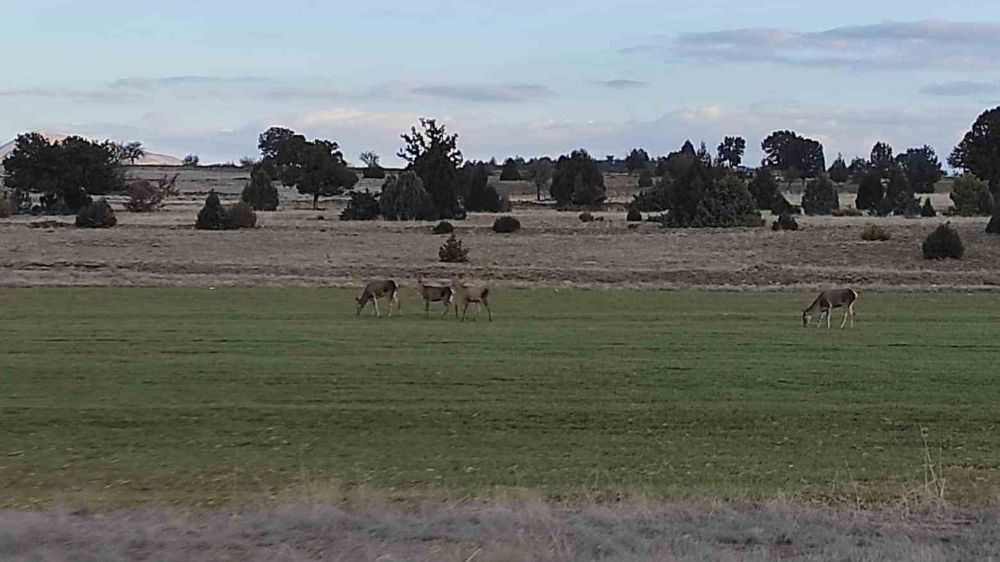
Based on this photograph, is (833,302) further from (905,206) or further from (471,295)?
(905,206)

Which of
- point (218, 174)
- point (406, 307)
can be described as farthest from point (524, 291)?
point (218, 174)

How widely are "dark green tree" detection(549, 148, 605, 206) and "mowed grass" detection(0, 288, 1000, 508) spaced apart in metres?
89.2

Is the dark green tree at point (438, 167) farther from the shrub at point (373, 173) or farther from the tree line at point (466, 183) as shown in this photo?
the shrub at point (373, 173)

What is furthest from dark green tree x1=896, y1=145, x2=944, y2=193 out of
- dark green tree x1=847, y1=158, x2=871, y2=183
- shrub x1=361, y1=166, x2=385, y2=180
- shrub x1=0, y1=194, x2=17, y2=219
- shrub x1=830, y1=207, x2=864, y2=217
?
shrub x1=0, y1=194, x2=17, y2=219

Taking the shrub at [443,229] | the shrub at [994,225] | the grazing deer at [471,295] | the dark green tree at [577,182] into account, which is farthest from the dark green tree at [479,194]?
the grazing deer at [471,295]

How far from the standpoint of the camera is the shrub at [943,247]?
211 feet

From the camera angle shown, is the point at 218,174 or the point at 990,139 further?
the point at 218,174

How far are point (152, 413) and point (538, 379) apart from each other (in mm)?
7207

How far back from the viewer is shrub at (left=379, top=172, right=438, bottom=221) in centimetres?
9962

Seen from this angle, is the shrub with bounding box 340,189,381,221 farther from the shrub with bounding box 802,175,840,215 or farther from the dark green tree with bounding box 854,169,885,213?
the dark green tree with bounding box 854,169,885,213

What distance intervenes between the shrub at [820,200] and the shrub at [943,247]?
45.7 meters

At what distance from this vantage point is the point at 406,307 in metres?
42.6

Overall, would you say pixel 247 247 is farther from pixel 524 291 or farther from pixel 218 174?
pixel 218 174

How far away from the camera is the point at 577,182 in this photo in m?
131
